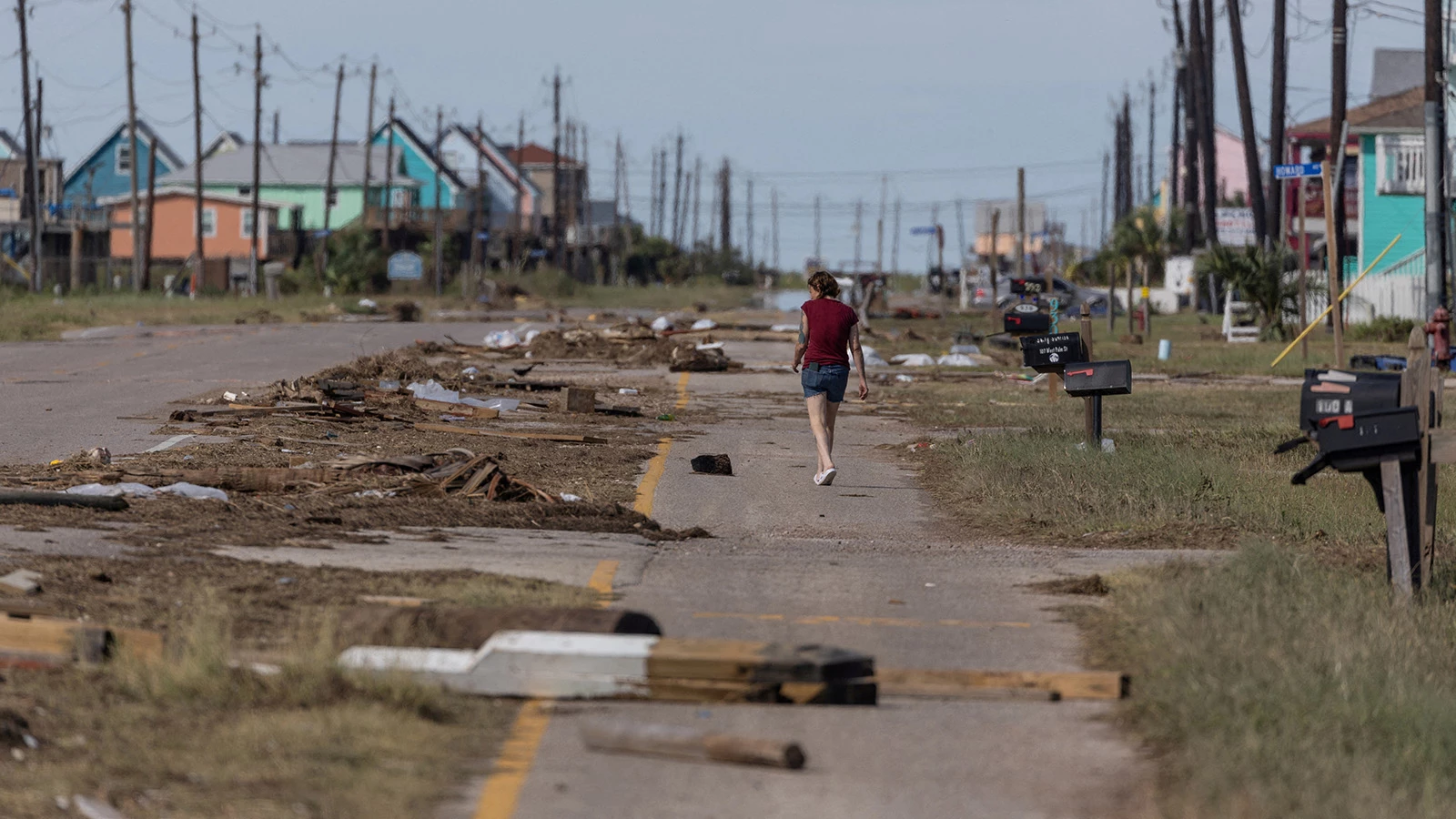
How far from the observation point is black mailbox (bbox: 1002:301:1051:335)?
63.1 feet

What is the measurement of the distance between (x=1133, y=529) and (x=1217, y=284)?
49.3 meters

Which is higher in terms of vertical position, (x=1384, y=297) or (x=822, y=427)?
(x=1384, y=297)

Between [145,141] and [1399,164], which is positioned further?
[145,141]

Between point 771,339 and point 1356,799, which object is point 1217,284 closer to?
point 771,339

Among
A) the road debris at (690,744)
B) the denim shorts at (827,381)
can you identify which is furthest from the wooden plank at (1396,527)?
the denim shorts at (827,381)

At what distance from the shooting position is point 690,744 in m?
5.90

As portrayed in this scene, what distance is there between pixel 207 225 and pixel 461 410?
69544mm

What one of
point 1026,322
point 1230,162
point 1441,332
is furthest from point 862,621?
point 1230,162

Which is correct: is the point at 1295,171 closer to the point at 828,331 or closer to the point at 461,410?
the point at 828,331

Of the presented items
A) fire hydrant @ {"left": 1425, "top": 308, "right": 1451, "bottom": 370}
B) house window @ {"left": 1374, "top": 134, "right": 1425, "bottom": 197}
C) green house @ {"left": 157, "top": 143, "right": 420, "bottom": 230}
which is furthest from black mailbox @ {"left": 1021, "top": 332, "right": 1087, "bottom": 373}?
green house @ {"left": 157, "top": 143, "right": 420, "bottom": 230}

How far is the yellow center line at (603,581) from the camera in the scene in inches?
340

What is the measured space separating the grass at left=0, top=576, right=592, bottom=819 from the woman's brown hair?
26.1ft

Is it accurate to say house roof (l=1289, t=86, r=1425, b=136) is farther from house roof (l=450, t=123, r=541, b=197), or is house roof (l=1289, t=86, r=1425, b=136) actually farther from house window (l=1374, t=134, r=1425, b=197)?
house roof (l=450, t=123, r=541, b=197)

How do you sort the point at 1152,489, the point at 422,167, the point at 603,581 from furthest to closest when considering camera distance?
1. the point at 422,167
2. the point at 1152,489
3. the point at 603,581
